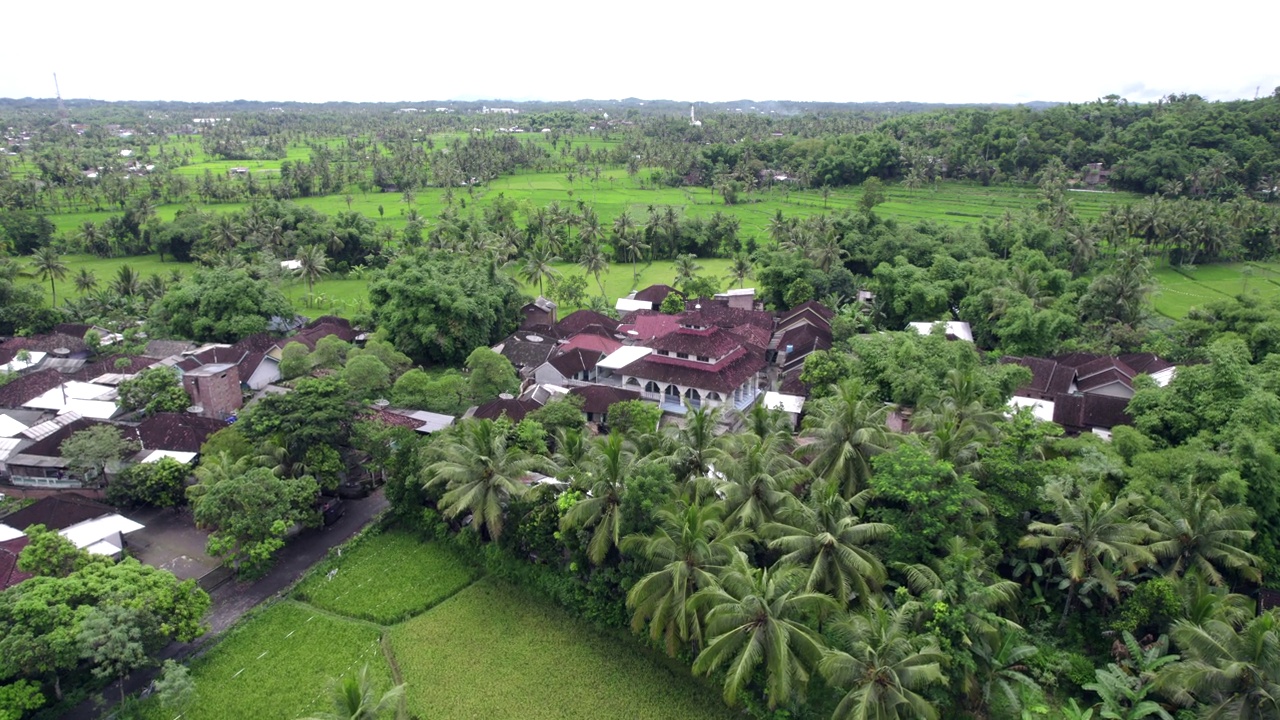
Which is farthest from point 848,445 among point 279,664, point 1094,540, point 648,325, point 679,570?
point 648,325

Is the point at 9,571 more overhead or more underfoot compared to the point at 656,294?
more underfoot

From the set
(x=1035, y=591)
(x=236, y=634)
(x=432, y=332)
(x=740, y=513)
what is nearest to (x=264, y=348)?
(x=432, y=332)

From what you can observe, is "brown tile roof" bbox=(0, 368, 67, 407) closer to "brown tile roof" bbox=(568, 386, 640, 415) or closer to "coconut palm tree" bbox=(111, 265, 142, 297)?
"coconut palm tree" bbox=(111, 265, 142, 297)

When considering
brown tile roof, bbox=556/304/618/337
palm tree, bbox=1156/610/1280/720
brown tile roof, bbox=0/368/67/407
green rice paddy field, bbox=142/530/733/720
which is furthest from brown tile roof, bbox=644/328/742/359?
brown tile roof, bbox=0/368/67/407

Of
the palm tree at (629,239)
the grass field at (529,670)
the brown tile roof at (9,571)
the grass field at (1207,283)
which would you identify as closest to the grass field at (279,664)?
the grass field at (529,670)

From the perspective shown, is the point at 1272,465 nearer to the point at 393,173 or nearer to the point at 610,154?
the point at 393,173

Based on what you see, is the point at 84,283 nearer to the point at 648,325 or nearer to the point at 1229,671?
the point at 648,325
